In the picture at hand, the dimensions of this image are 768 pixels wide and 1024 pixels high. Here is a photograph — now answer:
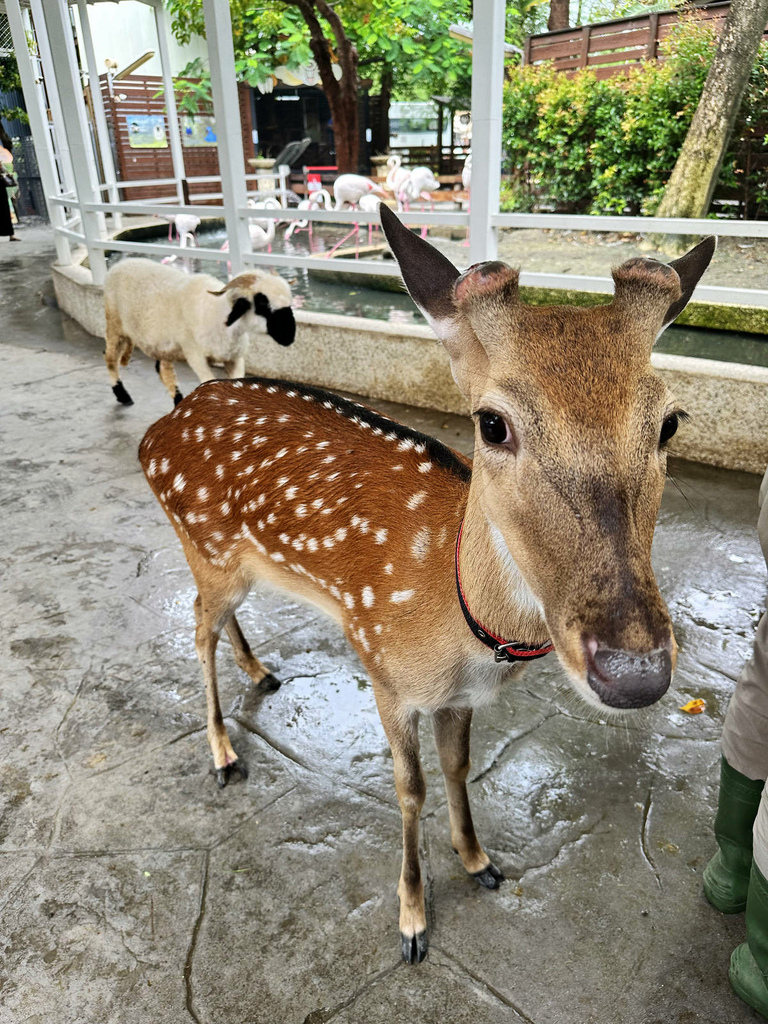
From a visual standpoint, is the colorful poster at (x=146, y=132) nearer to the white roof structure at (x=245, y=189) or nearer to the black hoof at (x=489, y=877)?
the white roof structure at (x=245, y=189)

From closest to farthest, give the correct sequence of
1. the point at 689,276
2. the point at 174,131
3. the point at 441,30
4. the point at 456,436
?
the point at 689,276, the point at 456,436, the point at 174,131, the point at 441,30

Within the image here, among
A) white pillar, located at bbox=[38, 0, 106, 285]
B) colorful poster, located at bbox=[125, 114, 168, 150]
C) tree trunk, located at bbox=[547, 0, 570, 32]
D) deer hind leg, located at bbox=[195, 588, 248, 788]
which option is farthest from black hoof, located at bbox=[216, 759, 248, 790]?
colorful poster, located at bbox=[125, 114, 168, 150]

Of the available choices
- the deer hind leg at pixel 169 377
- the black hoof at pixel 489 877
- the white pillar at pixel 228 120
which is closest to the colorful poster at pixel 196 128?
the white pillar at pixel 228 120

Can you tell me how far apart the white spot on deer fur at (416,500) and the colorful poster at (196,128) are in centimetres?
1591

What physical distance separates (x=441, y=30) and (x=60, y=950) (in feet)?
43.4

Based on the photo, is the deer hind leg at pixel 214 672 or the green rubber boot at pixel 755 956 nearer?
the green rubber boot at pixel 755 956

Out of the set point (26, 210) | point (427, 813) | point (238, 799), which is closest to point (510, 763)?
point (427, 813)

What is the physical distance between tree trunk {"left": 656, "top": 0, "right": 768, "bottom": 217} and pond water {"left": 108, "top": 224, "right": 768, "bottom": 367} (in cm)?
258

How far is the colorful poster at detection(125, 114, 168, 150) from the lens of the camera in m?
14.5

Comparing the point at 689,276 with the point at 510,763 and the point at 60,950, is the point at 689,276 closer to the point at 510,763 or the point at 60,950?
the point at 510,763

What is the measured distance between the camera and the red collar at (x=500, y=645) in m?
1.43

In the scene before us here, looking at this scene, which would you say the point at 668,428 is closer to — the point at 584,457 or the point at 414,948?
the point at 584,457

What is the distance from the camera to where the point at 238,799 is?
2.14m

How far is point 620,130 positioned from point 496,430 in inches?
369
